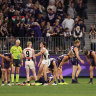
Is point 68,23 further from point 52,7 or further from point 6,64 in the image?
point 6,64

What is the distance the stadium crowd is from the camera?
30.0 metres

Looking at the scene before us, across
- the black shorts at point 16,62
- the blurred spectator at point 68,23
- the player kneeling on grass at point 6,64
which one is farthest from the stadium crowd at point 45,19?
the player kneeling on grass at point 6,64

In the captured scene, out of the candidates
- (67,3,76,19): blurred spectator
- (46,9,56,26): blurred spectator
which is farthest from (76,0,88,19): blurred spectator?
(46,9,56,26): blurred spectator

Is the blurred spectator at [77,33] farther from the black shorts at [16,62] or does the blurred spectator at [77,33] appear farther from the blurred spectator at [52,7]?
the black shorts at [16,62]

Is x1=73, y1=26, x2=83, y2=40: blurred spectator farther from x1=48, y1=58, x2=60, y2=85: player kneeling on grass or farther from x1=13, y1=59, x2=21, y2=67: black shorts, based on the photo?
x1=48, y1=58, x2=60, y2=85: player kneeling on grass

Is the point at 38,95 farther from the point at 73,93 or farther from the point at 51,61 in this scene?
the point at 51,61

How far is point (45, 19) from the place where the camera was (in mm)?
32094

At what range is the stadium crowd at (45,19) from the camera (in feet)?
98.4

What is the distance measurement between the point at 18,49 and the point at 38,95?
6896mm

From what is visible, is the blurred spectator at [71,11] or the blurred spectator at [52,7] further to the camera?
the blurred spectator at [71,11]

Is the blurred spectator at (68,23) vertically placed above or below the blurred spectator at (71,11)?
below

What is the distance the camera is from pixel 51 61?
2398 centimetres

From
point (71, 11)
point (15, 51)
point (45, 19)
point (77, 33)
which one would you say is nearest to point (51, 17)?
point (45, 19)

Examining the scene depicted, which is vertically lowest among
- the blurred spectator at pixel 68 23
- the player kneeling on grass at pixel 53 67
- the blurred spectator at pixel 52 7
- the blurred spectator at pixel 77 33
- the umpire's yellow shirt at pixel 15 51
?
the player kneeling on grass at pixel 53 67
